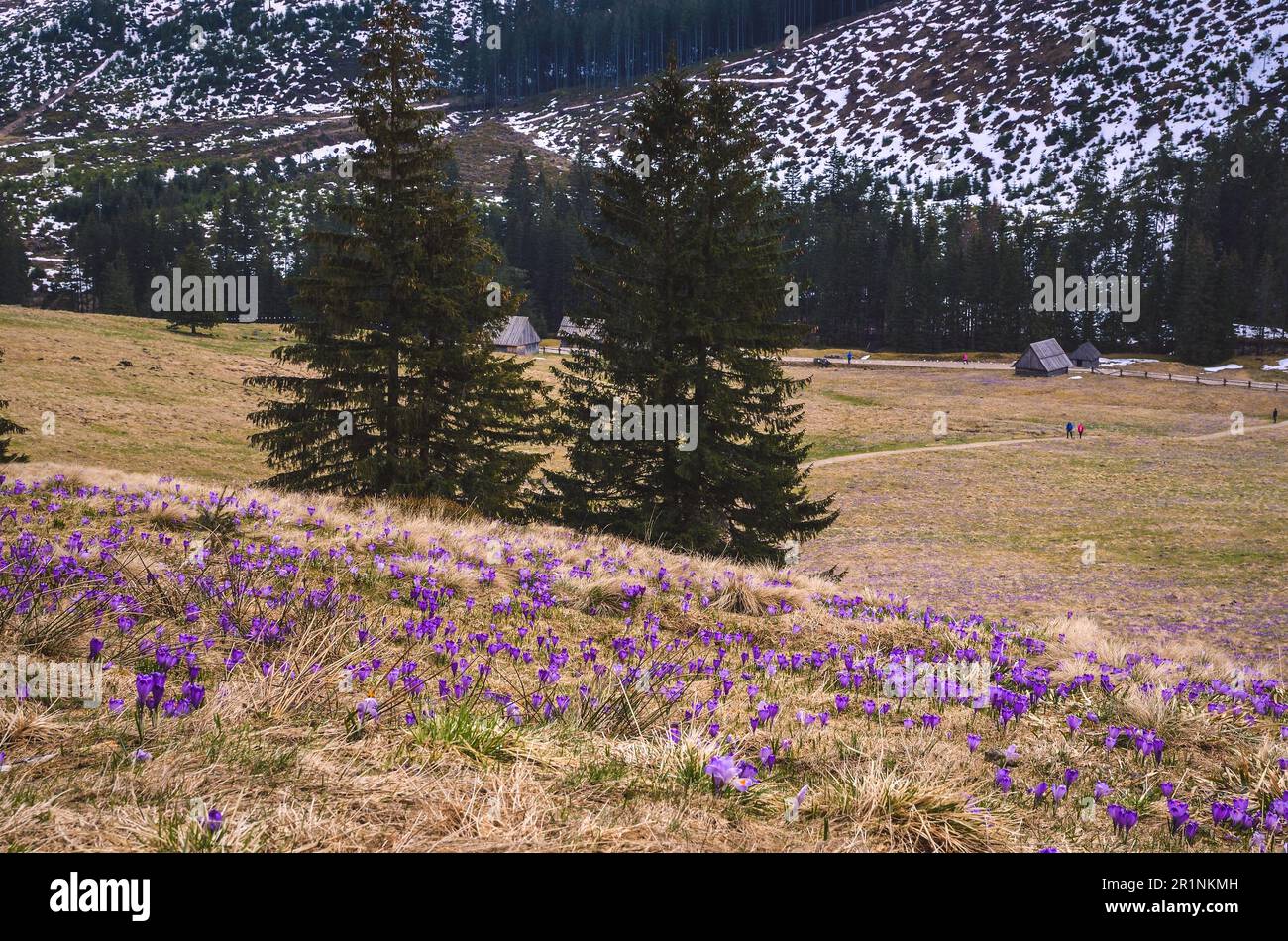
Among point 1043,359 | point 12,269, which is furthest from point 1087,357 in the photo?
point 12,269

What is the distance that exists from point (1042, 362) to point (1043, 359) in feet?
1.41

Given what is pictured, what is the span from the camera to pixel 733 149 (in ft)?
56.7

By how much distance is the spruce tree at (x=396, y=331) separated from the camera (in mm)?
16234

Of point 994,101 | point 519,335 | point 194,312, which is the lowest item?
point 519,335

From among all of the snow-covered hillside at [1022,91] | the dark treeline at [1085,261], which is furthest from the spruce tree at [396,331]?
the snow-covered hillside at [1022,91]

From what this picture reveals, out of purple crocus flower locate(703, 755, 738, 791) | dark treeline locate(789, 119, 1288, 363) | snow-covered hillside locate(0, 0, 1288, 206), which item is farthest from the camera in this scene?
snow-covered hillside locate(0, 0, 1288, 206)

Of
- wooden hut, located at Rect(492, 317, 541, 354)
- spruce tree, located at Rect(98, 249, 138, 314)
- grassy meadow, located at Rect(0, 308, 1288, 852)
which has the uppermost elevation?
spruce tree, located at Rect(98, 249, 138, 314)

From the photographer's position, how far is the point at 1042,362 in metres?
76.7

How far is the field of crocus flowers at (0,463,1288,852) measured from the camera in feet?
7.91

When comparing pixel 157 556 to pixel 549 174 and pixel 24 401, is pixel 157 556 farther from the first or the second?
pixel 549 174

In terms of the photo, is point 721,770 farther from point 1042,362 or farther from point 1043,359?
point 1043,359

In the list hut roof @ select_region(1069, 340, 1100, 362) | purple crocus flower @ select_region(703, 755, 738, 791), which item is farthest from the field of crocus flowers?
hut roof @ select_region(1069, 340, 1100, 362)

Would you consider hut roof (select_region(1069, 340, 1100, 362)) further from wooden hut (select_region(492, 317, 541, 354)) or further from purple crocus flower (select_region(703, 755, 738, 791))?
purple crocus flower (select_region(703, 755, 738, 791))

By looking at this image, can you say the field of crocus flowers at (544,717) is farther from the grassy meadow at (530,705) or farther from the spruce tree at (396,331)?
the spruce tree at (396,331)
